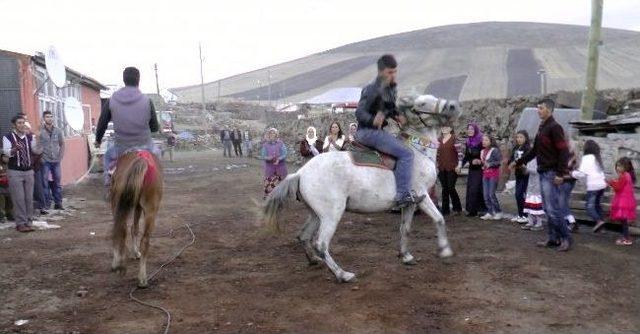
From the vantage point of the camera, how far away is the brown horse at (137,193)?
18.6ft

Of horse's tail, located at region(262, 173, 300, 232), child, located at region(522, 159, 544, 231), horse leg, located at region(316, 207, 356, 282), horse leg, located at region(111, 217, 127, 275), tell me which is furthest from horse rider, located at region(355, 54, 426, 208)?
child, located at region(522, 159, 544, 231)

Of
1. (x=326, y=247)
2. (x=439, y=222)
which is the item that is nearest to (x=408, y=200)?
(x=439, y=222)

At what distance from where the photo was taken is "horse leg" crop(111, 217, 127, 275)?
19.2 feet

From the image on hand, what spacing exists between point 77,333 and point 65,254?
3.29 metres

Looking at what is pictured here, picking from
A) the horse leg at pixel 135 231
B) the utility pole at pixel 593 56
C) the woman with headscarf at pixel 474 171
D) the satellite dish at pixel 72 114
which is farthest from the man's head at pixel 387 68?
the satellite dish at pixel 72 114

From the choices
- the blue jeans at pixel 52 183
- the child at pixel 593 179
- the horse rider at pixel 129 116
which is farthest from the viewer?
the blue jeans at pixel 52 183

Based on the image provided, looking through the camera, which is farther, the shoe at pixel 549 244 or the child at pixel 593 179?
the child at pixel 593 179

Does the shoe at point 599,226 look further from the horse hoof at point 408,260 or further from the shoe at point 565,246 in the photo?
the horse hoof at point 408,260

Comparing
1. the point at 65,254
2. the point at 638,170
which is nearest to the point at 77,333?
the point at 65,254

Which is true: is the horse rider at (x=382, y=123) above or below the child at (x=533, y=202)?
above

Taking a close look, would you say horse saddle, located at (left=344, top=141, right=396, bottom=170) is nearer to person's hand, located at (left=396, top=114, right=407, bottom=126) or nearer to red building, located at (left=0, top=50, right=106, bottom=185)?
person's hand, located at (left=396, top=114, right=407, bottom=126)

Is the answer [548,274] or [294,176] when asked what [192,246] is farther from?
[548,274]

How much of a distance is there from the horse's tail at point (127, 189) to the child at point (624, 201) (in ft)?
21.8

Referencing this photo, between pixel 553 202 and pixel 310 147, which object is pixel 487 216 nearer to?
pixel 553 202
